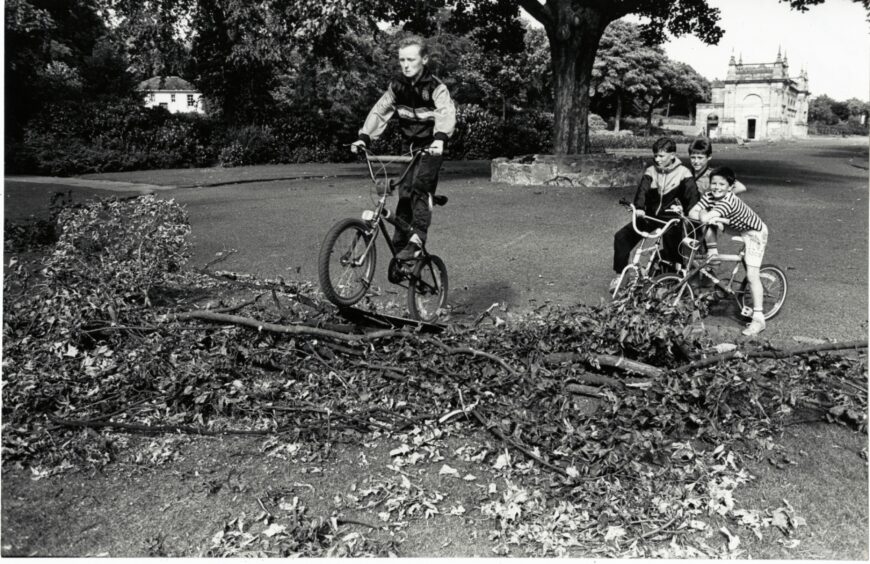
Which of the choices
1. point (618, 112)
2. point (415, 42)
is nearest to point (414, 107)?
point (415, 42)

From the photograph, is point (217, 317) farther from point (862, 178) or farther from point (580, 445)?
point (862, 178)

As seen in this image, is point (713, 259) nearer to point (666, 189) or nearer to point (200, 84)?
point (666, 189)

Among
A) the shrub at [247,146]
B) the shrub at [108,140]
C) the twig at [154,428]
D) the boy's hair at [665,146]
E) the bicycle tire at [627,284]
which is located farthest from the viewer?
the shrub at [247,146]

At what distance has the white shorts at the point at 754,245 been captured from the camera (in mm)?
6305

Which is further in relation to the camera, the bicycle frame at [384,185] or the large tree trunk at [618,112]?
the large tree trunk at [618,112]

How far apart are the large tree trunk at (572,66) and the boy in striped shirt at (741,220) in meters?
13.7

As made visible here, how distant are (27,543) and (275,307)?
347 centimetres

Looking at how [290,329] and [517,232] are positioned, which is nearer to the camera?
[290,329]

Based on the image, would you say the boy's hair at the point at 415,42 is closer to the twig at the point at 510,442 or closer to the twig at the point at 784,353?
the twig at the point at 510,442

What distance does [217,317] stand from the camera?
5340 mm

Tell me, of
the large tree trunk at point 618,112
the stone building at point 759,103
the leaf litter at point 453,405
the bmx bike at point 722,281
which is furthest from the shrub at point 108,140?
the large tree trunk at point 618,112

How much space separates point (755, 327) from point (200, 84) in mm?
29833

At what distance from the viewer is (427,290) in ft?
20.7

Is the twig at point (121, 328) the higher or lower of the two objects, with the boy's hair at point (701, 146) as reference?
lower
